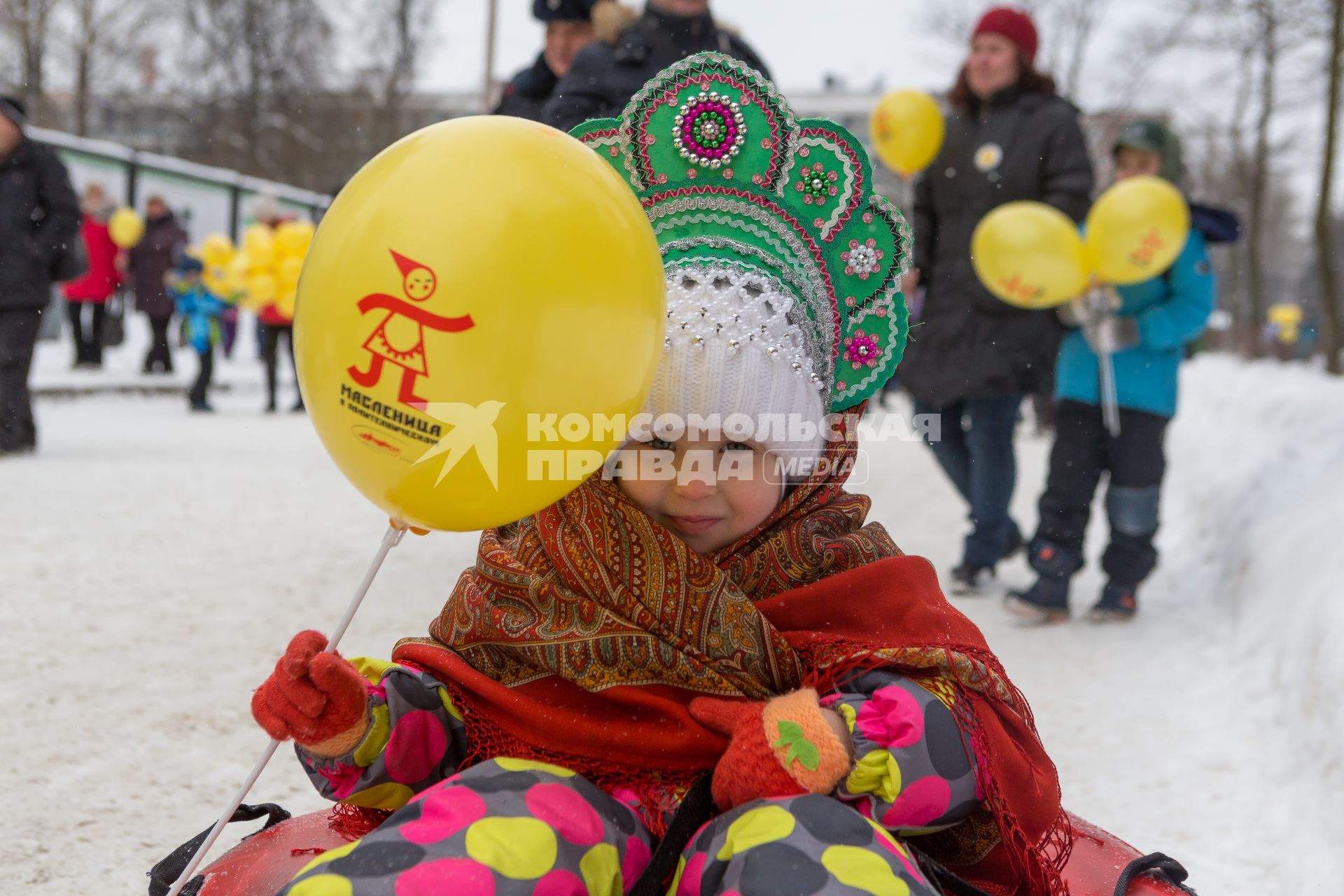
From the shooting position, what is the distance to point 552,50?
394cm

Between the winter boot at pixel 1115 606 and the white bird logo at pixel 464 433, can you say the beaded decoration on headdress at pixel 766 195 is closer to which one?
the white bird logo at pixel 464 433

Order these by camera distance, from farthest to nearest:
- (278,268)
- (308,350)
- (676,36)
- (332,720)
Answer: (278,268)
(676,36)
(332,720)
(308,350)

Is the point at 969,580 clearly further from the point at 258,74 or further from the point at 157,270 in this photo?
the point at 258,74

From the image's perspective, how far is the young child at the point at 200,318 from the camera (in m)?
9.70

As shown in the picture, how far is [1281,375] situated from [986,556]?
7673 millimetres

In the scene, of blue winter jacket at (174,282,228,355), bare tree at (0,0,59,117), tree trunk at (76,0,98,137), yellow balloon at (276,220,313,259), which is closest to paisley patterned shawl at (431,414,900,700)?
yellow balloon at (276,220,313,259)

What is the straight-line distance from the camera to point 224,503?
5473 millimetres

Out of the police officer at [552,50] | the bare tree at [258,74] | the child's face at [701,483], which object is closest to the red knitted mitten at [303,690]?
the child's face at [701,483]

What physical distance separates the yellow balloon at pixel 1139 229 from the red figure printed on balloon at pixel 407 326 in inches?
122

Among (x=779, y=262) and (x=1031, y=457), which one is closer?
(x=779, y=262)

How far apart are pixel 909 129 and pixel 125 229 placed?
1057 centimetres

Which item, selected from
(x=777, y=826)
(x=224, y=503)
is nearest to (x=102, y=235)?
(x=224, y=503)

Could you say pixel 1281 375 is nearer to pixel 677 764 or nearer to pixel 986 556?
pixel 986 556

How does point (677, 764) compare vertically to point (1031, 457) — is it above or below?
above
